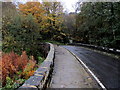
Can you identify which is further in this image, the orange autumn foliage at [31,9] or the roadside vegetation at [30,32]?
the orange autumn foliage at [31,9]

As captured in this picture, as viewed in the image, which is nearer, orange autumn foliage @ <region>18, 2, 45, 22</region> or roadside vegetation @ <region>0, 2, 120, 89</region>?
roadside vegetation @ <region>0, 2, 120, 89</region>

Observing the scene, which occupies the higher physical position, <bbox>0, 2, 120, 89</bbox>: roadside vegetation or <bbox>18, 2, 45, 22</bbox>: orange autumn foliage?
<bbox>18, 2, 45, 22</bbox>: orange autumn foliage

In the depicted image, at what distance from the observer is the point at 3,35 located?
18.7 metres

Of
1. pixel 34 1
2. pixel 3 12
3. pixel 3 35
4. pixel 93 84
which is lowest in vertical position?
pixel 93 84

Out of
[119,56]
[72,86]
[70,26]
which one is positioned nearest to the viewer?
[72,86]

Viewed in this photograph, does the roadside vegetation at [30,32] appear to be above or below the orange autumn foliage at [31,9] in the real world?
below

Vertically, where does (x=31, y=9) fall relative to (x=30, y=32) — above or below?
above

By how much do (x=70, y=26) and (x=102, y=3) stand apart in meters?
36.0

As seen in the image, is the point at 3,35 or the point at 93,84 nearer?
the point at 93,84

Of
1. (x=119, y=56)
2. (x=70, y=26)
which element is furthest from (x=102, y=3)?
(x=70, y=26)

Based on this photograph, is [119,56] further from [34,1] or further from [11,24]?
[34,1]

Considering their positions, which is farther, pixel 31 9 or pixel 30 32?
pixel 31 9

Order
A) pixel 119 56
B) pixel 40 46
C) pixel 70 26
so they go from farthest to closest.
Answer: pixel 70 26 → pixel 40 46 → pixel 119 56

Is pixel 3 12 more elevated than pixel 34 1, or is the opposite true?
pixel 34 1
